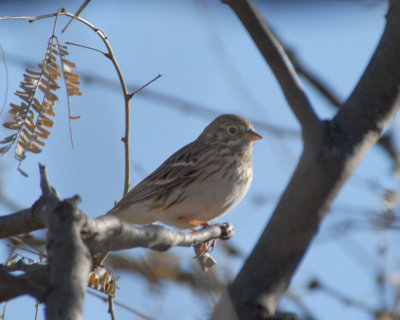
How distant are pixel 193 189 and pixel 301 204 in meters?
3.77

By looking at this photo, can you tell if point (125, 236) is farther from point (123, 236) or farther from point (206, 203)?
point (206, 203)

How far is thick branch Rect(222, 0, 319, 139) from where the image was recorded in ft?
10.3

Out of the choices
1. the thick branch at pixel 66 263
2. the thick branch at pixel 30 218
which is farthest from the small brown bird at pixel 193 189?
the thick branch at pixel 66 263

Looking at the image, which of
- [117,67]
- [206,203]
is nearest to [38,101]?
[117,67]

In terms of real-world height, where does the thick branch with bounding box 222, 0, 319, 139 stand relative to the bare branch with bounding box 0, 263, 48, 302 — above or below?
above

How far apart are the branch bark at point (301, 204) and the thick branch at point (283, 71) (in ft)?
0.04

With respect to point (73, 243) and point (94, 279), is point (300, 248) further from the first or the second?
point (94, 279)

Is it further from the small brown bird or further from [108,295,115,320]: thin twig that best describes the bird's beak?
[108,295,115,320]: thin twig

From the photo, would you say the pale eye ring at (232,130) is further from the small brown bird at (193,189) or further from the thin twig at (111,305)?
the thin twig at (111,305)

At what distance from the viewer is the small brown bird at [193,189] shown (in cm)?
665

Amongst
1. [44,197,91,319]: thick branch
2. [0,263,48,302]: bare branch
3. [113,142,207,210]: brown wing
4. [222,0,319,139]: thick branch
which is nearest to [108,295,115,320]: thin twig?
[0,263,48,302]: bare branch

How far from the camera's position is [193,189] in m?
6.79

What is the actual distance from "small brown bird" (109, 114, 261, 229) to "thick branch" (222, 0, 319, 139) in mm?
3455

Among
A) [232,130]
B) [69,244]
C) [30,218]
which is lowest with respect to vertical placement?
[232,130]
